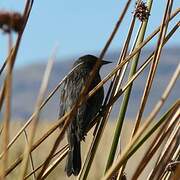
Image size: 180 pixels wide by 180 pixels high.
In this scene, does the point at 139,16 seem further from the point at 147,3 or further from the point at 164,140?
the point at 164,140

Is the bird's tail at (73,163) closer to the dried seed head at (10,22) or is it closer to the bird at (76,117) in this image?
the bird at (76,117)

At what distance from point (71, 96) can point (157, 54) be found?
2.81 metres

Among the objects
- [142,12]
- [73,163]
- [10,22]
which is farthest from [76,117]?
[10,22]

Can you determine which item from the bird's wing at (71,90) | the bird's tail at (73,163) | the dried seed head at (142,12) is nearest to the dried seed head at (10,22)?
the dried seed head at (142,12)

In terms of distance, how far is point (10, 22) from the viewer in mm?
2701

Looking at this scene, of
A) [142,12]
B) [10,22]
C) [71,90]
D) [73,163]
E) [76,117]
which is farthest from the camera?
[71,90]

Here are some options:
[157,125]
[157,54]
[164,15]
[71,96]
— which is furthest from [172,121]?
[71,96]

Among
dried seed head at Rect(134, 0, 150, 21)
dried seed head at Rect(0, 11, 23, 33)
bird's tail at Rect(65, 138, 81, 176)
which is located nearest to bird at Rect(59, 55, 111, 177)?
bird's tail at Rect(65, 138, 81, 176)

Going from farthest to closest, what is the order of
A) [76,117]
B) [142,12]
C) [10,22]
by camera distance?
[76,117] → [142,12] → [10,22]

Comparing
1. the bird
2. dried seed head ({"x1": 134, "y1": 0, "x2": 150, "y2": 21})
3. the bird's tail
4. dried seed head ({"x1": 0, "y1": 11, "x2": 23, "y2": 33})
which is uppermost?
dried seed head ({"x1": 0, "y1": 11, "x2": 23, "y2": 33})

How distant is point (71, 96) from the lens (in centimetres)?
651

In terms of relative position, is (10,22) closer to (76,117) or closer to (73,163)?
(73,163)

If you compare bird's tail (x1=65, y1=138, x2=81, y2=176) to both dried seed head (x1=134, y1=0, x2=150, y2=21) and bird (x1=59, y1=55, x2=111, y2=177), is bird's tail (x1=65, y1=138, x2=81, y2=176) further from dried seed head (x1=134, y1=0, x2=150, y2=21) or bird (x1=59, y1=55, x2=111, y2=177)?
dried seed head (x1=134, y1=0, x2=150, y2=21)

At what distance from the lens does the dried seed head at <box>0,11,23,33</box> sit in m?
2.70
